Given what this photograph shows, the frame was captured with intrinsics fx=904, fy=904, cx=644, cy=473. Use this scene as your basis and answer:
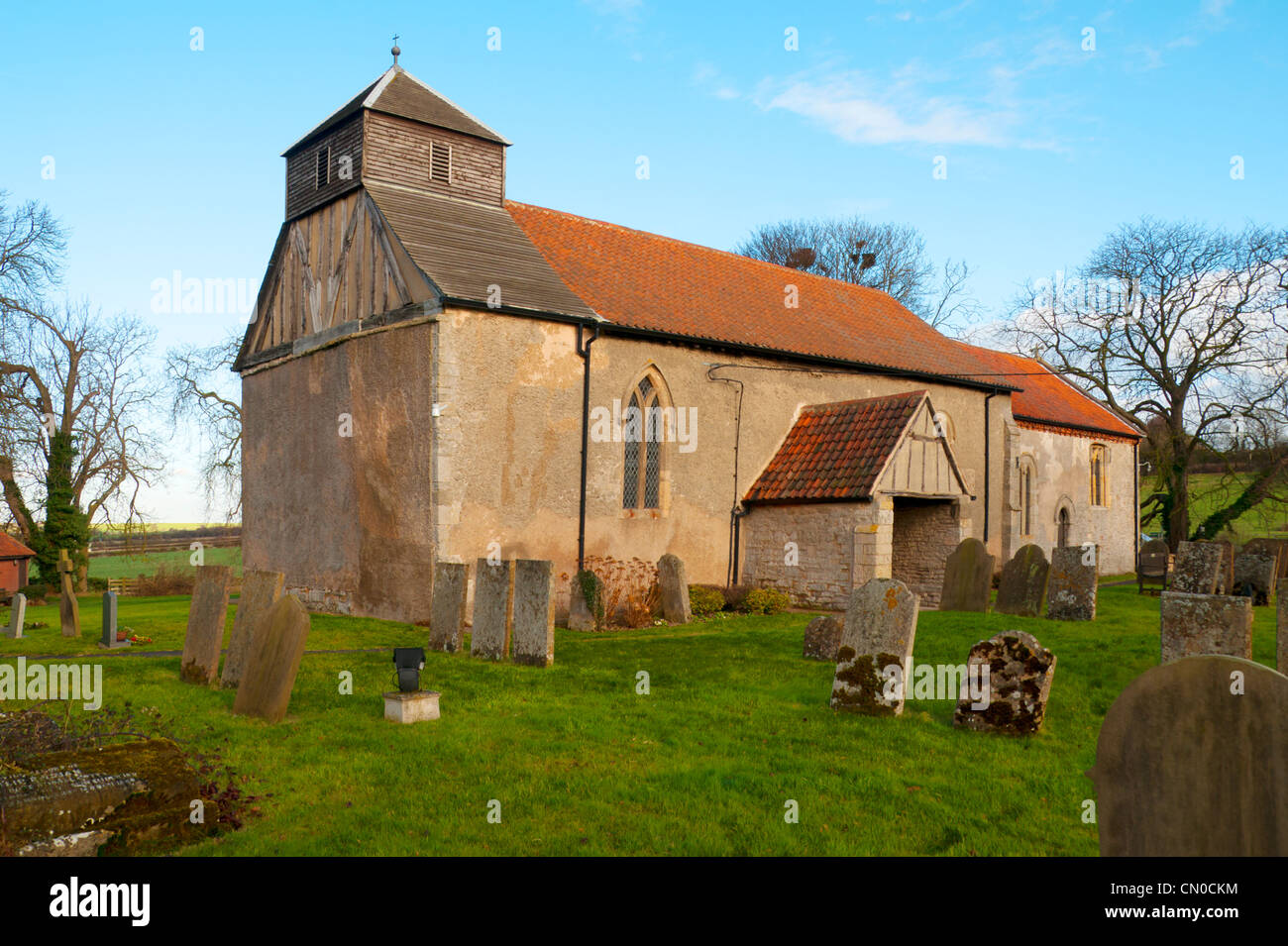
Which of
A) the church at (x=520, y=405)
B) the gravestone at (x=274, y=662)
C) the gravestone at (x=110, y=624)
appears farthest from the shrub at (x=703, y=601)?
the gravestone at (x=274, y=662)

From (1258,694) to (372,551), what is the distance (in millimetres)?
15005

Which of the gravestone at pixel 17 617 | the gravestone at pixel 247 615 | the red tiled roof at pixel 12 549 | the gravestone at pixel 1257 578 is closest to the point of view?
the gravestone at pixel 247 615

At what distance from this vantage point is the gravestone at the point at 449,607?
12391mm

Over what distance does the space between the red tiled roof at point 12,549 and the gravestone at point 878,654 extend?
1207 inches

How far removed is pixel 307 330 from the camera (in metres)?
19.2

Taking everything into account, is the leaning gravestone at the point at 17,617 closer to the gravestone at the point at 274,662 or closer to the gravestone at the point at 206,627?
the gravestone at the point at 206,627

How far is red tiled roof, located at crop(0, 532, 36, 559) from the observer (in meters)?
29.6

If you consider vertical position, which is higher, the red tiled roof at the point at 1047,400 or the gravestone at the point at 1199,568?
the red tiled roof at the point at 1047,400

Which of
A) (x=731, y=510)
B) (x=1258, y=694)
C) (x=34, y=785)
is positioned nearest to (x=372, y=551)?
(x=731, y=510)

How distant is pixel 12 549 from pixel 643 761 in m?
31.0

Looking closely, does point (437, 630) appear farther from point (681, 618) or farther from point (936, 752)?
point (936, 752)

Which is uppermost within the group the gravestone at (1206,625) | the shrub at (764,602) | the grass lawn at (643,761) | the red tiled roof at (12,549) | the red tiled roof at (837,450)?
the red tiled roof at (837,450)

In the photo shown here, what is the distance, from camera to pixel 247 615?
10.1 m

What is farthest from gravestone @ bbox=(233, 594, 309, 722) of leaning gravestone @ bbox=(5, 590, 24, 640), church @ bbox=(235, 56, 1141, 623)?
leaning gravestone @ bbox=(5, 590, 24, 640)
